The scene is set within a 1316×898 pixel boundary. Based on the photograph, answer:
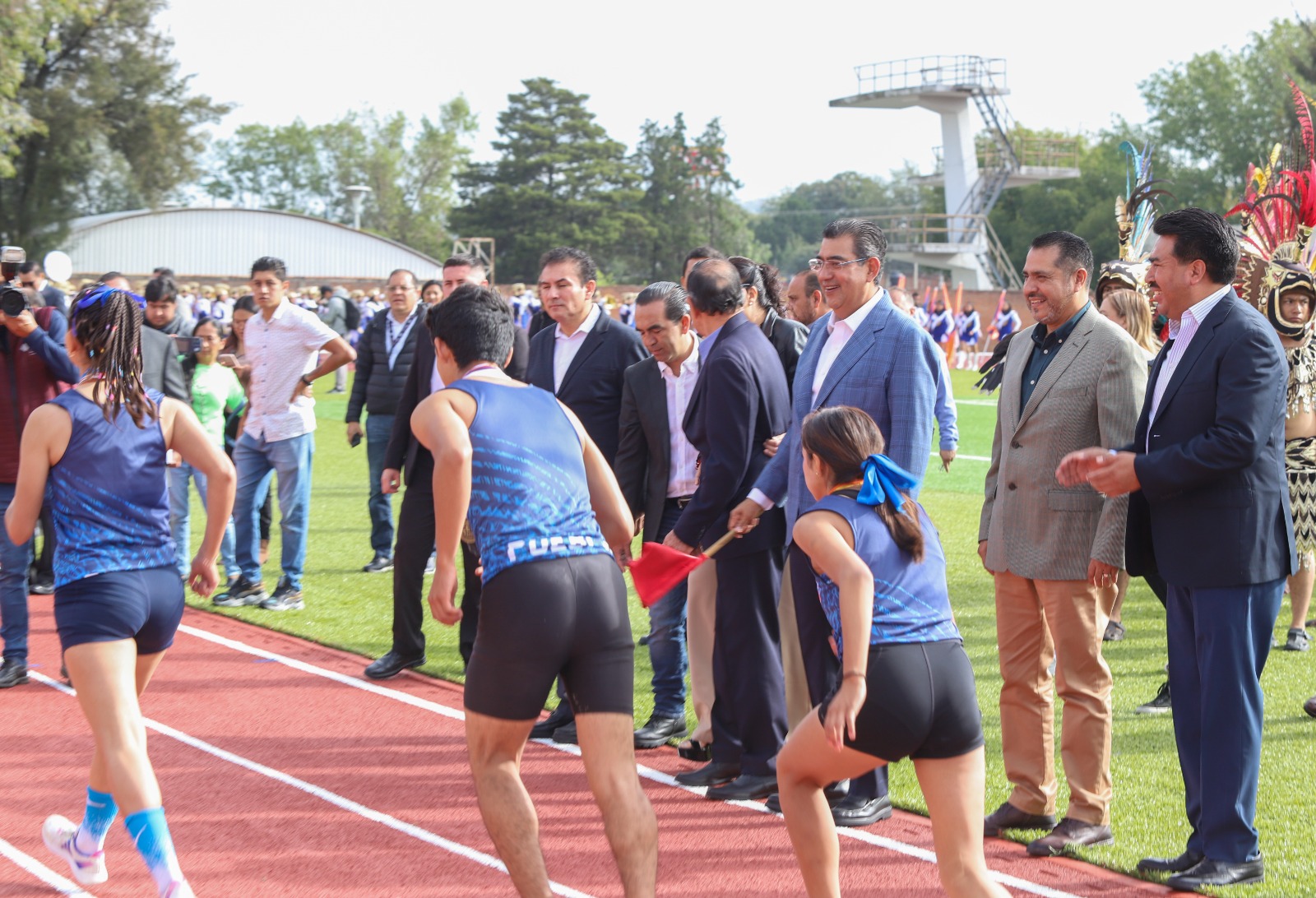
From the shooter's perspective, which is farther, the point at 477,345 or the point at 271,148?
the point at 271,148

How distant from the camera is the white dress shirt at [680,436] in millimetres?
6367

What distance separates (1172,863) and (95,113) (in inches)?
2384

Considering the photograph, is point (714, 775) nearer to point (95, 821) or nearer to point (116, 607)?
point (95, 821)

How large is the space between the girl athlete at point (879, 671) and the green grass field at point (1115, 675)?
5.25ft

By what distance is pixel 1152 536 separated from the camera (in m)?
4.89

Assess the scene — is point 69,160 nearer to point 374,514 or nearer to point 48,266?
point 48,266

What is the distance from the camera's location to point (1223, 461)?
4.51 meters

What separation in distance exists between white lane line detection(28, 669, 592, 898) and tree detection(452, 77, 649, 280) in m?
64.2

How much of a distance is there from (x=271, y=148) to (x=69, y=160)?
64.4 meters

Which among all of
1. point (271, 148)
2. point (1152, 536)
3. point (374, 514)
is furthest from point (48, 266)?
point (271, 148)

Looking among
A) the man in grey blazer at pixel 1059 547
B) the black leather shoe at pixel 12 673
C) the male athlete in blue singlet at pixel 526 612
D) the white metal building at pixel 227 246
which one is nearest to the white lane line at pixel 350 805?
the male athlete in blue singlet at pixel 526 612

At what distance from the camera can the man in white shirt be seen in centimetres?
941

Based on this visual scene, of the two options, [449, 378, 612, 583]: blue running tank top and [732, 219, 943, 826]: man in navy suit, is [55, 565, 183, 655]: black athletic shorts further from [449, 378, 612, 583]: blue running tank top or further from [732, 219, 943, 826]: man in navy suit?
[732, 219, 943, 826]: man in navy suit

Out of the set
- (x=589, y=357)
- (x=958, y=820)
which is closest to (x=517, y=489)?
(x=958, y=820)
